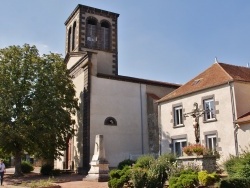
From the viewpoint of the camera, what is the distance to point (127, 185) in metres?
13.9

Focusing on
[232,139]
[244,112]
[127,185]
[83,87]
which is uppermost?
[83,87]

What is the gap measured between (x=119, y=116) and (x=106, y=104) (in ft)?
4.93

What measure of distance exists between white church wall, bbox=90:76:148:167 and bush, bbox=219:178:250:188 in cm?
1488

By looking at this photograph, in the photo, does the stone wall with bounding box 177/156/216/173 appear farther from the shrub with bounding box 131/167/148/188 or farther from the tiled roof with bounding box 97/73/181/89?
the tiled roof with bounding box 97/73/181/89

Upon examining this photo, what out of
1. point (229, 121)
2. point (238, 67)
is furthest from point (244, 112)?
point (238, 67)

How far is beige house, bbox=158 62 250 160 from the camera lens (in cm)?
1838

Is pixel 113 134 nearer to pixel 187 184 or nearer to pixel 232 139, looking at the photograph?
pixel 232 139

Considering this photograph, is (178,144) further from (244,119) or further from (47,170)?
(47,170)

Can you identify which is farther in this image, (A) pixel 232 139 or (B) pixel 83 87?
(B) pixel 83 87

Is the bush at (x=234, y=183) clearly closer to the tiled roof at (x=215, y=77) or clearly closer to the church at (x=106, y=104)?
the tiled roof at (x=215, y=77)

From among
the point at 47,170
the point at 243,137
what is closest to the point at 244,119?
the point at 243,137

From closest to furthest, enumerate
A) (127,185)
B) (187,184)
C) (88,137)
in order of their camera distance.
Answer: (187,184), (127,185), (88,137)

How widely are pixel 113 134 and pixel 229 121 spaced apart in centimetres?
1004

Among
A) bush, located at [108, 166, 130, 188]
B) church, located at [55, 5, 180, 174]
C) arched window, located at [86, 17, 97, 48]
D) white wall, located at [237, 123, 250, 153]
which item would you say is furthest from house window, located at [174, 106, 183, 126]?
arched window, located at [86, 17, 97, 48]
